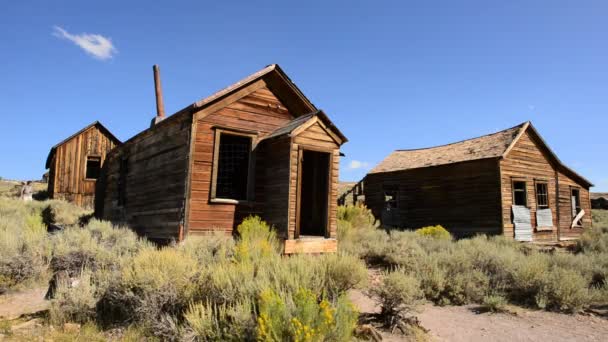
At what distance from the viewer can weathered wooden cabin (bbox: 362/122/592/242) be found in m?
16.9

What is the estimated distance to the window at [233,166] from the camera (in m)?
10.3

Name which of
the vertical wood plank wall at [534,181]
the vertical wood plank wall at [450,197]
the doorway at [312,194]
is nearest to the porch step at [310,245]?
the doorway at [312,194]

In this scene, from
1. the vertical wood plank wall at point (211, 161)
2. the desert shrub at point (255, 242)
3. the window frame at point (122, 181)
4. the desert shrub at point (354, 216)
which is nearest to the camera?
the desert shrub at point (255, 242)

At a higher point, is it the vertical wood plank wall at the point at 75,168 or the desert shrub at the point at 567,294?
the vertical wood plank wall at the point at 75,168

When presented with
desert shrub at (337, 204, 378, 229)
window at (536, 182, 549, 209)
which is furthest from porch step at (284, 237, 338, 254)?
window at (536, 182, 549, 209)

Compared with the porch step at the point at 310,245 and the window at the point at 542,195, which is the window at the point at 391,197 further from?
the porch step at the point at 310,245

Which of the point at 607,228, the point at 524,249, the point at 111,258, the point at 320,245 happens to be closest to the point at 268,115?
the point at 320,245

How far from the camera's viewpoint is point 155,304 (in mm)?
4852

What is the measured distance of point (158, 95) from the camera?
13836mm

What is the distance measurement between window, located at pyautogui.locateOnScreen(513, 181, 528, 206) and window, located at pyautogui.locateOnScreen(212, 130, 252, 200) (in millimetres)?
12745

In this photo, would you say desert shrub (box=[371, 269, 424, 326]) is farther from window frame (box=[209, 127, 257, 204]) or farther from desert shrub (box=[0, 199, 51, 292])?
desert shrub (box=[0, 199, 51, 292])

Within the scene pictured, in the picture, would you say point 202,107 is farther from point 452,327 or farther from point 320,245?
point 452,327

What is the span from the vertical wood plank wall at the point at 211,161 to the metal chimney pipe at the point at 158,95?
4271 millimetres

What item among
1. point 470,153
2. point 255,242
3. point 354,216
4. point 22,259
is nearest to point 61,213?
point 22,259
